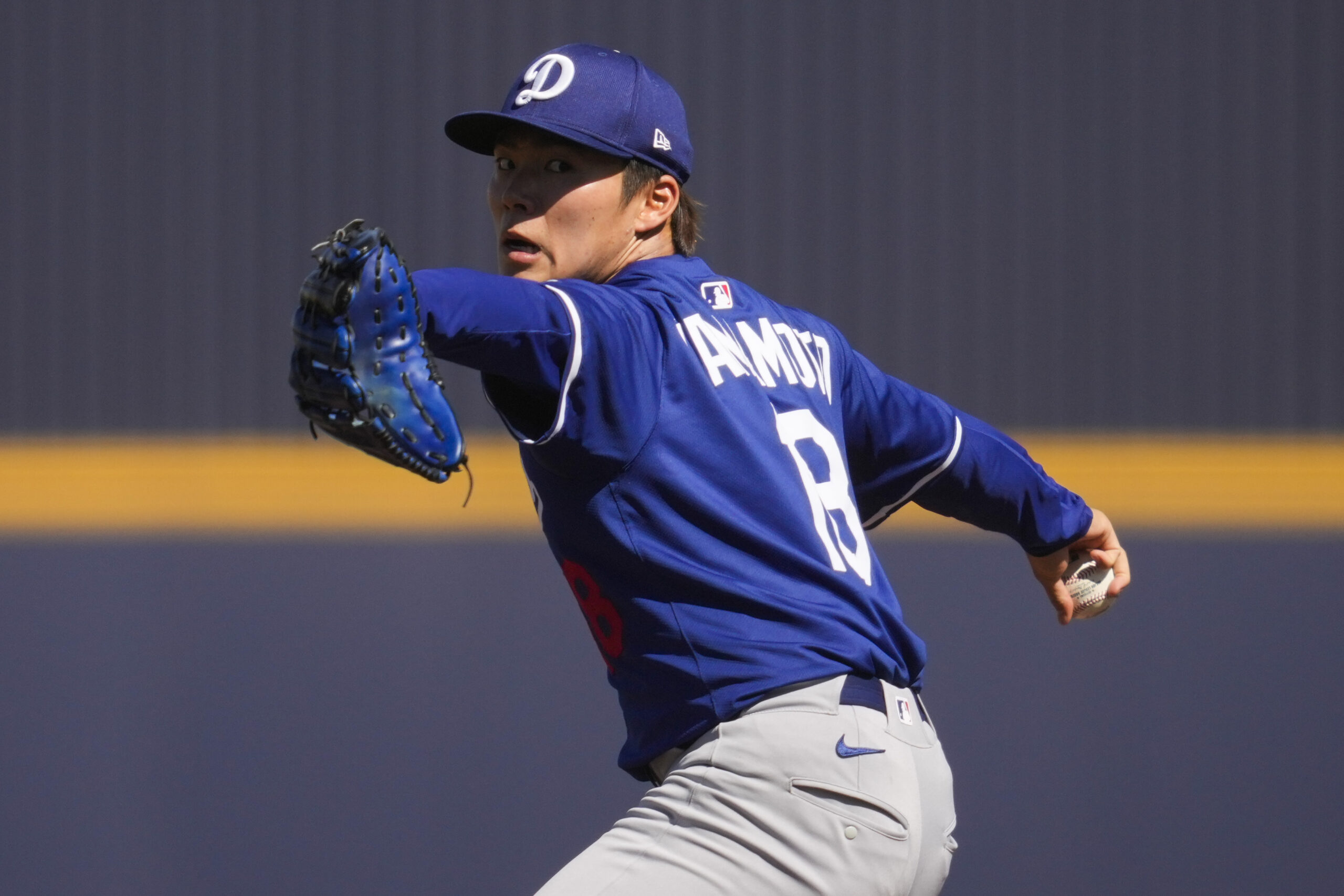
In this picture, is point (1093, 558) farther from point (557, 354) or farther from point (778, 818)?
point (557, 354)

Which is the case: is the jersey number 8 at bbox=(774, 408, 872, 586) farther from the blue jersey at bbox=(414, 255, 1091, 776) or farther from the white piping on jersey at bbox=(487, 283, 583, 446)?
the white piping on jersey at bbox=(487, 283, 583, 446)

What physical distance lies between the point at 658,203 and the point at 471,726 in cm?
286

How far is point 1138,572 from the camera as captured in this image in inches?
177

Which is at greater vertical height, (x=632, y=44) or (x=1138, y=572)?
(x=632, y=44)

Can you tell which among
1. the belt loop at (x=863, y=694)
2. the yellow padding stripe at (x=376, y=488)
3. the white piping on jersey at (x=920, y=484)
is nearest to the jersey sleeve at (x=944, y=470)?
the white piping on jersey at (x=920, y=484)

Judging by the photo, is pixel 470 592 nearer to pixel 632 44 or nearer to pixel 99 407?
pixel 99 407

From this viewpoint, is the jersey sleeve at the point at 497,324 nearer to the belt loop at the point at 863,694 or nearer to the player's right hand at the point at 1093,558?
the belt loop at the point at 863,694

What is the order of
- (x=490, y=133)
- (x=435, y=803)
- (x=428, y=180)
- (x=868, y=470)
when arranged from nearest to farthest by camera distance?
(x=490, y=133) → (x=868, y=470) → (x=435, y=803) → (x=428, y=180)

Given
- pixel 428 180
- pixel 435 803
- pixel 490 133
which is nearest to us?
pixel 490 133

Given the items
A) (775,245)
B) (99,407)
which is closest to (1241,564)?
(775,245)

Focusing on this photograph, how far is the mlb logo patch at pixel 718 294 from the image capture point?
177 centimetres

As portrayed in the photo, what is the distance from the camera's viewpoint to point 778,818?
5.32ft

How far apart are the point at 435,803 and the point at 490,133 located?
2924 millimetres

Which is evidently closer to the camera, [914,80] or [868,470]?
[868,470]
